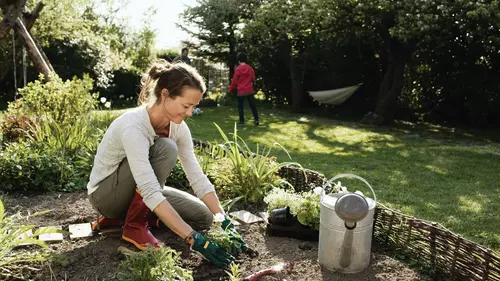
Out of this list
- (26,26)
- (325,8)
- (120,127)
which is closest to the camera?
(120,127)

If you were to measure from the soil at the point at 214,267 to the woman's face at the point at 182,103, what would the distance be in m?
0.81

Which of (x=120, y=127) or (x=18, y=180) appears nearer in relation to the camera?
(x=120, y=127)

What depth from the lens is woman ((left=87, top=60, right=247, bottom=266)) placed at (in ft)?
8.08

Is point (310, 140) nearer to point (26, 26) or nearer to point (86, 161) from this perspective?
point (86, 161)

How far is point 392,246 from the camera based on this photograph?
2928mm

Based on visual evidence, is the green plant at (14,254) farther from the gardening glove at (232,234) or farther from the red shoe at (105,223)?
the gardening glove at (232,234)

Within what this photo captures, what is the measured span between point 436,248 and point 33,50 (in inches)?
232

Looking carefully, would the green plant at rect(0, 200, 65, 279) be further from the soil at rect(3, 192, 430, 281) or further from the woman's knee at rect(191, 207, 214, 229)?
the woman's knee at rect(191, 207, 214, 229)

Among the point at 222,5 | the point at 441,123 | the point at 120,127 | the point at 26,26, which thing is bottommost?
the point at 441,123

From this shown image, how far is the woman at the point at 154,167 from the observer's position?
2463 millimetres

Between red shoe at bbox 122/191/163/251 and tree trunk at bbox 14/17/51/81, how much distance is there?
441 cm

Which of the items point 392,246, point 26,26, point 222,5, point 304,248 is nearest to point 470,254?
point 392,246

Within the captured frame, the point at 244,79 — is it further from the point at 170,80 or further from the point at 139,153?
the point at 139,153

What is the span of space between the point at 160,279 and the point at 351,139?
5.80m
